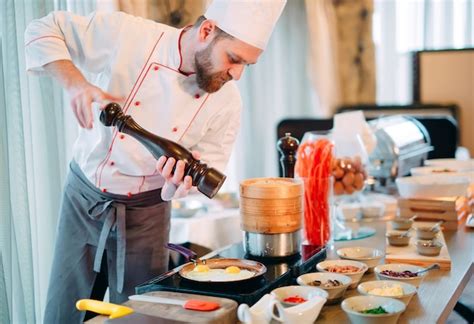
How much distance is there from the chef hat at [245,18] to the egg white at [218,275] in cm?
58

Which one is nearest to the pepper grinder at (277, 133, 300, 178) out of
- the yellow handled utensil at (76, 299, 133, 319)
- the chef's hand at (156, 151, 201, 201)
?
the chef's hand at (156, 151, 201, 201)

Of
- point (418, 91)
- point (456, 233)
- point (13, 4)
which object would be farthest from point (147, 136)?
point (418, 91)

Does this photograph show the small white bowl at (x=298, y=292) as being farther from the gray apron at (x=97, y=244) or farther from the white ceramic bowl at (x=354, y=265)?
the gray apron at (x=97, y=244)

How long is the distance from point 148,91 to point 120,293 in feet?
1.83

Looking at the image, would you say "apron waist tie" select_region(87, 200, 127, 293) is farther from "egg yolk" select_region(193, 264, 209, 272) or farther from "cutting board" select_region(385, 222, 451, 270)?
"cutting board" select_region(385, 222, 451, 270)

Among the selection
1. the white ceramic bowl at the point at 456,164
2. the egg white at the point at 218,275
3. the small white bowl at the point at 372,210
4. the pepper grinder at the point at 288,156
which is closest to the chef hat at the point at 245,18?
the pepper grinder at the point at 288,156

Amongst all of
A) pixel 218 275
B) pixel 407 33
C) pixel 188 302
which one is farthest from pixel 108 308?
pixel 407 33

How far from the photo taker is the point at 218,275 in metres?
1.43

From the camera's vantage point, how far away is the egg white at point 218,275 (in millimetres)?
1393

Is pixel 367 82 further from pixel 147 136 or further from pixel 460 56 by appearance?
pixel 147 136

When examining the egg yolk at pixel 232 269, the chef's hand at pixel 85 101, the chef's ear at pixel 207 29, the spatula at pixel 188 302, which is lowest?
the spatula at pixel 188 302

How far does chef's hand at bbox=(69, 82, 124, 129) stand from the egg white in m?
0.40

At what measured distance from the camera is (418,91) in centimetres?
485

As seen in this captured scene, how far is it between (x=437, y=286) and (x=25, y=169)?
130 centimetres
